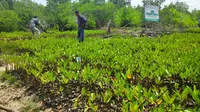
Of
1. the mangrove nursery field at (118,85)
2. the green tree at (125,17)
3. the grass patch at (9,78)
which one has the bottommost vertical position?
the grass patch at (9,78)

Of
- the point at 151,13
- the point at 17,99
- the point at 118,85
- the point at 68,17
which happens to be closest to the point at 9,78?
the point at 17,99

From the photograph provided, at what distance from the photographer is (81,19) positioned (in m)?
13.2

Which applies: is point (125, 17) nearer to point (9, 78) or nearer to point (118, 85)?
point (9, 78)

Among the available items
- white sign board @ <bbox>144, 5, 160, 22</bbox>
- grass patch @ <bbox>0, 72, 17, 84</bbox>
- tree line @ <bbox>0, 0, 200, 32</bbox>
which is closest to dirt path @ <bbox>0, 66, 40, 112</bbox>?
grass patch @ <bbox>0, 72, 17, 84</bbox>

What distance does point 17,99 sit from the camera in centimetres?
638

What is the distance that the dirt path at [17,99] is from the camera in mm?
5746

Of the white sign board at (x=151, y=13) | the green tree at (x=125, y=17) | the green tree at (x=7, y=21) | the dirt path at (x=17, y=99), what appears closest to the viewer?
the dirt path at (x=17, y=99)

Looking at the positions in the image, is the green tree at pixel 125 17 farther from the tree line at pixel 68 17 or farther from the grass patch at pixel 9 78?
the grass patch at pixel 9 78

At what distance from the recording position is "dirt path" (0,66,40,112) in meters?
5.75

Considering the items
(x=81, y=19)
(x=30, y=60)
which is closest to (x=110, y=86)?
(x=30, y=60)

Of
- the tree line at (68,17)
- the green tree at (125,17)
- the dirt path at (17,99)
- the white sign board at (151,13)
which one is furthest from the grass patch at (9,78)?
the green tree at (125,17)

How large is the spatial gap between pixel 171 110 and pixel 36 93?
3719 mm

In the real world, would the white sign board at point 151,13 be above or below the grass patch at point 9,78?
above

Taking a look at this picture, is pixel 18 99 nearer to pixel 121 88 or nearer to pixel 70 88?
pixel 70 88
